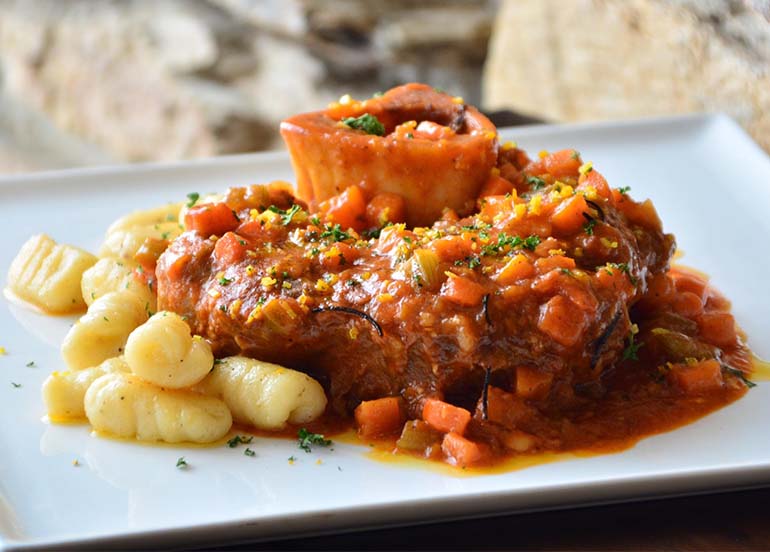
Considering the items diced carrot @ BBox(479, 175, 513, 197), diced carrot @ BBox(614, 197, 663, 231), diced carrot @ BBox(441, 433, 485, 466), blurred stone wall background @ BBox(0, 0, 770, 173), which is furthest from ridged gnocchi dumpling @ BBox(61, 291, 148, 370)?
blurred stone wall background @ BBox(0, 0, 770, 173)

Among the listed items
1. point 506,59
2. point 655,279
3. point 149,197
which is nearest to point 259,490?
point 655,279

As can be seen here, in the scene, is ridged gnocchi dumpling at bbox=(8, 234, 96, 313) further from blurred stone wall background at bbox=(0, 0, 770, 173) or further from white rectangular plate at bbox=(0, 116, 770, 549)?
blurred stone wall background at bbox=(0, 0, 770, 173)

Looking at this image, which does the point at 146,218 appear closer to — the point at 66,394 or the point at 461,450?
the point at 66,394

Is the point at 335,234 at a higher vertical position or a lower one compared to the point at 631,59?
lower

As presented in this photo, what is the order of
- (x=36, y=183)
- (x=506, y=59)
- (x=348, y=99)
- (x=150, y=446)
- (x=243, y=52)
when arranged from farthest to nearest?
(x=243, y=52), (x=506, y=59), (x=36, y=183), (x=348, y=99), (x=150, y=446)

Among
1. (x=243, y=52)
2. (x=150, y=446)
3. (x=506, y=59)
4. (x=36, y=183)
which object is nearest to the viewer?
(x=150, y=446)

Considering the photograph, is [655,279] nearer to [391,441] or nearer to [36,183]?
[391,441]

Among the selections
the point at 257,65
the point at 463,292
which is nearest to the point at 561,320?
the point at 463,292

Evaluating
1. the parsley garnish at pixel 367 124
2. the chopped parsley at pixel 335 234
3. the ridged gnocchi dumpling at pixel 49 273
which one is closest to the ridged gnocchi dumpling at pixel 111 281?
the ridged gnocchi dumpling at pixel 49 273
